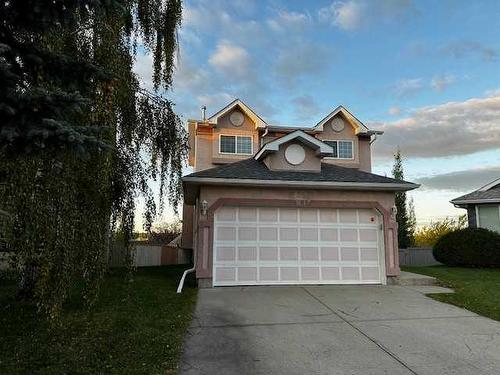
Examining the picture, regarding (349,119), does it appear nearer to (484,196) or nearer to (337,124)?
(337,124)

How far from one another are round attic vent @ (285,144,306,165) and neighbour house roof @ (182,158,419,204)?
0.47 m

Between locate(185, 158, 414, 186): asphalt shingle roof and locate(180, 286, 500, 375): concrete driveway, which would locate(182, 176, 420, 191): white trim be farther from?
locate(180, 286, 500, 375): concrete driveway

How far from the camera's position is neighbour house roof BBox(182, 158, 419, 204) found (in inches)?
417

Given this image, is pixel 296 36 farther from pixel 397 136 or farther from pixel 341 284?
pixel 397 136

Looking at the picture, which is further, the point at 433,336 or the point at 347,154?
the point at 347,154

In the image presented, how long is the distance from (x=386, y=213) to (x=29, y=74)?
391 inches

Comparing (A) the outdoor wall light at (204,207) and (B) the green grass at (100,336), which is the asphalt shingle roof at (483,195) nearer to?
(A) the outdoor wall light at (204,207)

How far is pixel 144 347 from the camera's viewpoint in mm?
5387

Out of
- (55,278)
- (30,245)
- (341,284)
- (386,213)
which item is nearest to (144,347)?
(55,278)

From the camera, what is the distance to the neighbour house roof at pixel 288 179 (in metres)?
10.6

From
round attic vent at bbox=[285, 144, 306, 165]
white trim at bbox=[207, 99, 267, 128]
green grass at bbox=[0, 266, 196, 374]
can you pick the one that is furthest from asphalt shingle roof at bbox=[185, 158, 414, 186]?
white trim at bbox=[207, 99, 267, 128]

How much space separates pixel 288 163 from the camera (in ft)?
39.9

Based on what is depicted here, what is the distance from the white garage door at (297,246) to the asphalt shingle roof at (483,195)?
403 inches

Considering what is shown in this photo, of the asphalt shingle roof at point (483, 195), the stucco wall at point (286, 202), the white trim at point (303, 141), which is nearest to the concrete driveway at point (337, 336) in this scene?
the stucco wall at point (286, 202)
